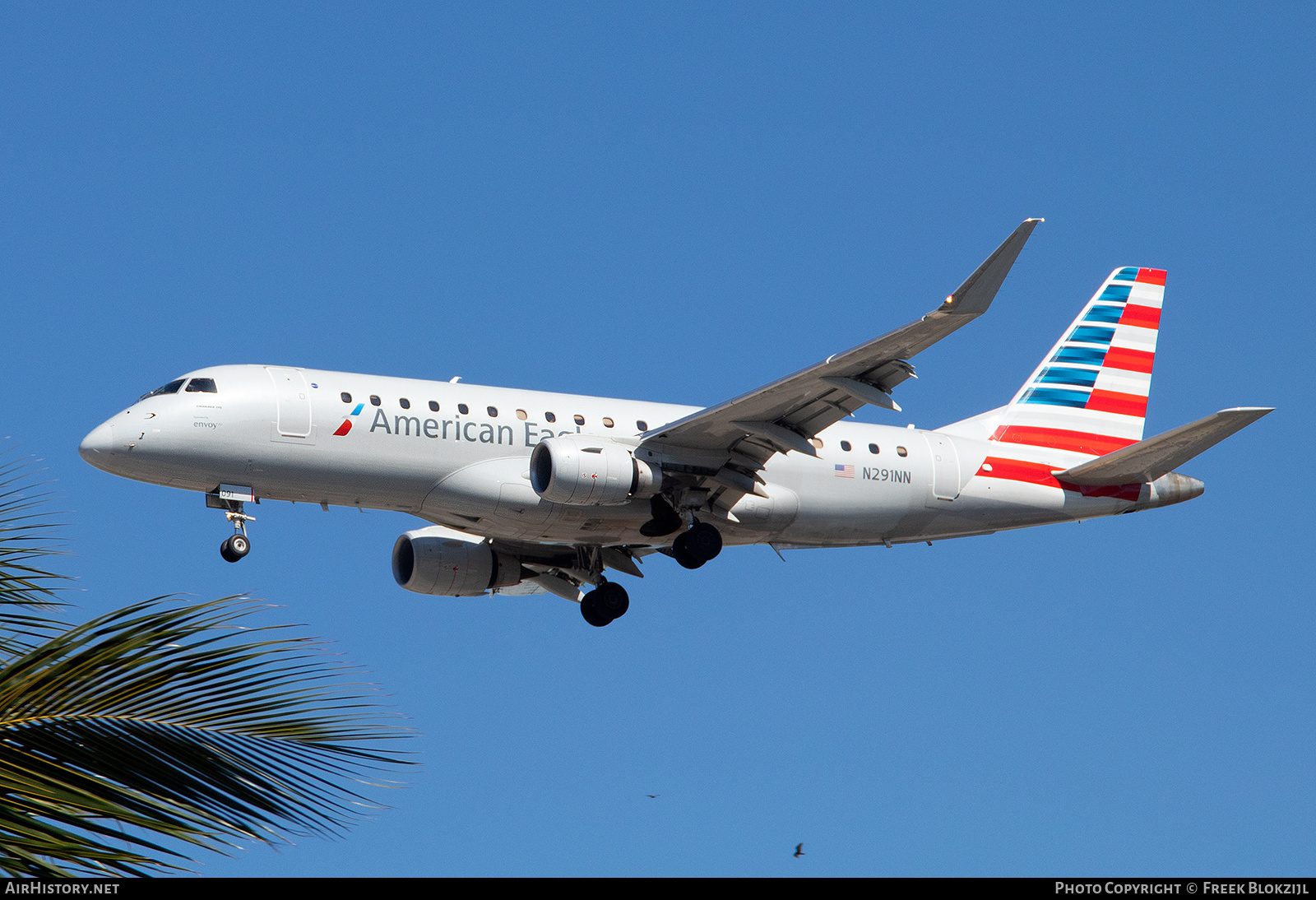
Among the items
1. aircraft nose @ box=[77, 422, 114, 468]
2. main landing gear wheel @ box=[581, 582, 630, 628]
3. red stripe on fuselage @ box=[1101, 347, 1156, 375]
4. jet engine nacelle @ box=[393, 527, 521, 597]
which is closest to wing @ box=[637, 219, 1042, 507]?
main landing gear wheel @ box=[581, 582, 630, 628]

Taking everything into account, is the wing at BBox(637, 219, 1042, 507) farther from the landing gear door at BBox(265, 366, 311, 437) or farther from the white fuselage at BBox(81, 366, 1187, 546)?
the landing gear door at BBox(265, 366, 311, 437)

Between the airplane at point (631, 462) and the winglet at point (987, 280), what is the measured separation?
3cm

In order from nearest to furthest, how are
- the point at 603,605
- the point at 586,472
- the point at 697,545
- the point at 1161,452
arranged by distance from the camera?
→ 1. the point at 586,472
2. the point at 697,545
3. the point at 1161,452
4. the point at 603,605

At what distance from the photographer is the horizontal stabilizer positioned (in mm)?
27219

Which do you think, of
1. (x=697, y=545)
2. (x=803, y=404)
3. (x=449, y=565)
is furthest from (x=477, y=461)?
(x=803, y=404)

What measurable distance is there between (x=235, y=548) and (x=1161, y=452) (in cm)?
1896

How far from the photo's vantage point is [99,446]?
85.6ft

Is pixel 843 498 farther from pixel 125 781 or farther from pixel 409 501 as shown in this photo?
pixel 125 781

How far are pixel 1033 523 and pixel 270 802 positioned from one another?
2766cm

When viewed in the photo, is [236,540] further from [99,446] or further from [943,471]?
[943,471]

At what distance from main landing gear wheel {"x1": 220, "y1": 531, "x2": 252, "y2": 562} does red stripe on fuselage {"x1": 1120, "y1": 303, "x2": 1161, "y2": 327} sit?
22.5 meters

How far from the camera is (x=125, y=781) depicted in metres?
6.65

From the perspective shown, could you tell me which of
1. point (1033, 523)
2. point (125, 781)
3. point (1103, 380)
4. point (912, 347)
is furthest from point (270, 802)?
point (1103, 380)

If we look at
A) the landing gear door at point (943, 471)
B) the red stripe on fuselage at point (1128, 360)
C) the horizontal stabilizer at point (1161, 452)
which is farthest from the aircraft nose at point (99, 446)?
the red stripe on fuselage at point (1128, 360)
